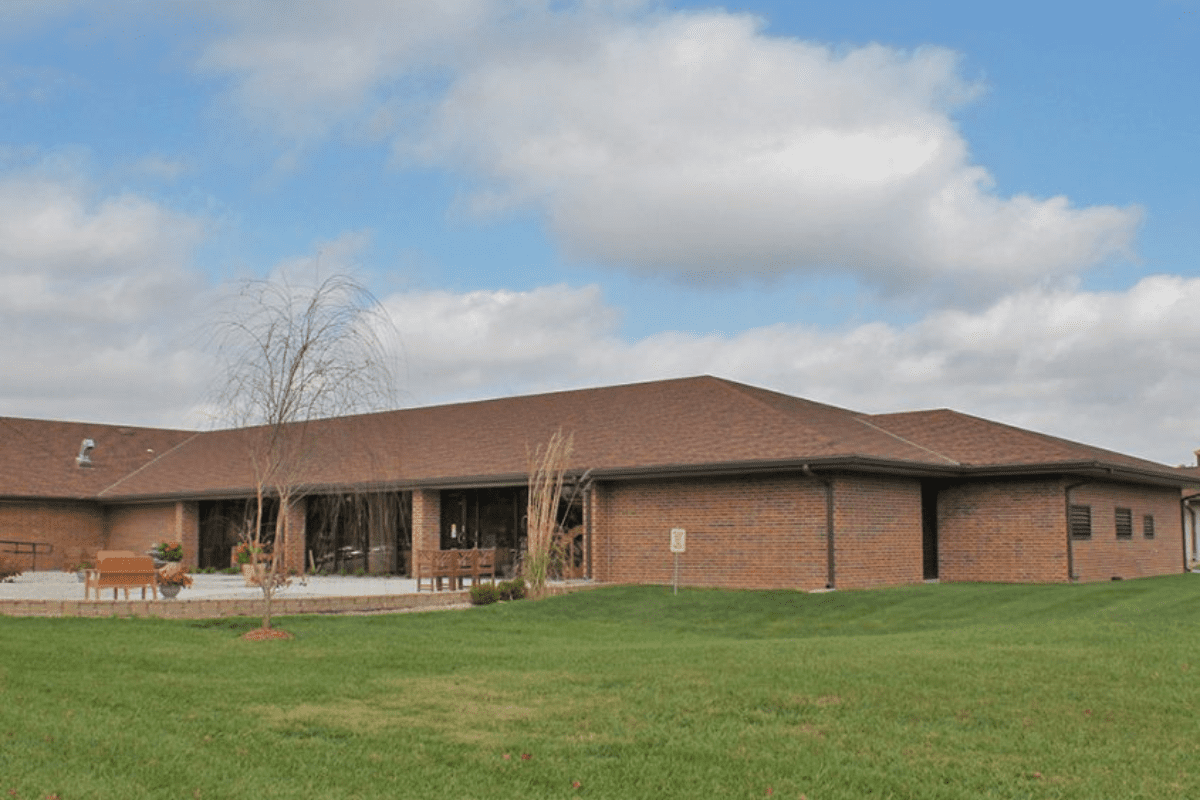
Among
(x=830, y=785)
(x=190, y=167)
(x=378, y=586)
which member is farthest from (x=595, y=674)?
(x=378, y=586)

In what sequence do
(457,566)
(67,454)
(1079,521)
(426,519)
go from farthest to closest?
(67,454) → (426,519) → (1079,521) → (457,566)

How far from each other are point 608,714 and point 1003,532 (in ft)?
54.7

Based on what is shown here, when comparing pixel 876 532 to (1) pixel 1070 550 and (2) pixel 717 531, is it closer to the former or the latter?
(2) pixel 717 531

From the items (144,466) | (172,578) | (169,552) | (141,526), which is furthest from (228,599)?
(144,466)

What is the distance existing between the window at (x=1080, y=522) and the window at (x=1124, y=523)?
2.00 metres

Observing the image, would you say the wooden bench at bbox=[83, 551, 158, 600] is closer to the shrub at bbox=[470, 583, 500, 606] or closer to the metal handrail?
the shrub at bbox=[470, 583, 500, 606]

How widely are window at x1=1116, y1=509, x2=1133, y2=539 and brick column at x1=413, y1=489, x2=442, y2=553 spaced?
1451 cm

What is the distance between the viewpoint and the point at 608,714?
8.38 metres

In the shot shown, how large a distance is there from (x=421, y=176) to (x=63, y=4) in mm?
4615

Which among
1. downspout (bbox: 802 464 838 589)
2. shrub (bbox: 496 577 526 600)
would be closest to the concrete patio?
shrub (bbox: 496 577 526 600)

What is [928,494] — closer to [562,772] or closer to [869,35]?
[869,35]

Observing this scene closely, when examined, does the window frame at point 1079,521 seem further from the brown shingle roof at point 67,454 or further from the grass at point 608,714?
the brown shingle roof at point 67,454

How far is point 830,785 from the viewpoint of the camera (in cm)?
653

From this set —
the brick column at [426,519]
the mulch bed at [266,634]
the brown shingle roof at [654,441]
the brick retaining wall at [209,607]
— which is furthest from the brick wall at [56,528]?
the mulch bed at [266,634]
